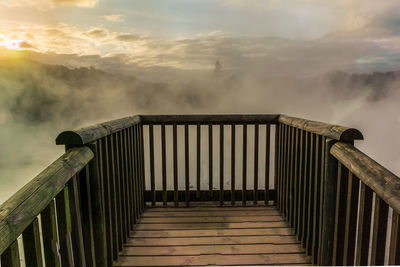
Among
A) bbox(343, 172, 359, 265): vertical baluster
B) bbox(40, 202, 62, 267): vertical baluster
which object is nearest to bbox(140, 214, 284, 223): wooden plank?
bbox(343, 172, 359, 265): vertical baluster

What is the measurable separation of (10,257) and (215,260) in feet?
6.02

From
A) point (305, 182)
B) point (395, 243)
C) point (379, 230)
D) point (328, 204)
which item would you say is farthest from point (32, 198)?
point (305, 182)

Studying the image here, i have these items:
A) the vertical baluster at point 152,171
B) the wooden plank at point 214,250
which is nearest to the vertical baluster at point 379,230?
the wooden plank at point 214,250

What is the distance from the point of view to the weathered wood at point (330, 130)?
1623mm

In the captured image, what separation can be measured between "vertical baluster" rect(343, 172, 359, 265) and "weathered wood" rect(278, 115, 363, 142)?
9.2 inches

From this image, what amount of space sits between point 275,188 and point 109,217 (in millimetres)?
2173

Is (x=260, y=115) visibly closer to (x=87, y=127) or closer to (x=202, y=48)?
(x=87, y=127)

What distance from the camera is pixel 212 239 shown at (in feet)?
8.70

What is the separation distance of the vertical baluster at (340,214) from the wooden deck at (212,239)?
517mm

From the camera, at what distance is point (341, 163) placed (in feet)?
5.45

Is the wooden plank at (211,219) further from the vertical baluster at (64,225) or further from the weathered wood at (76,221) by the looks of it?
the vertical baluster at (64,225)

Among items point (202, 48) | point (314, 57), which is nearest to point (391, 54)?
point (314, 57)

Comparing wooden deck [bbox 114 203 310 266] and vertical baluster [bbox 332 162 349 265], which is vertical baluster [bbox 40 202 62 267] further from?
vertical baluster [bbox 332 162 349 265]

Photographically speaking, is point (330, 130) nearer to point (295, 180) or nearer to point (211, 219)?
point (295, 180)
